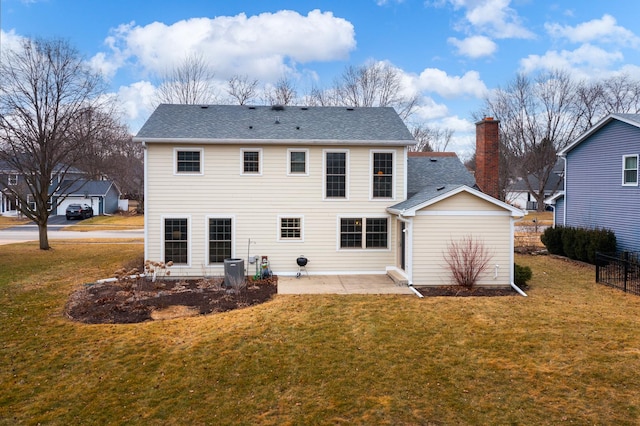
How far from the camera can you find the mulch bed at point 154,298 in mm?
10587

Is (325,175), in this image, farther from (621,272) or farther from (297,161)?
(621,272)

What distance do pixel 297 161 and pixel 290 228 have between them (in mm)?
2472

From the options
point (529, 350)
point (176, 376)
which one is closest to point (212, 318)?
point (176, 376)

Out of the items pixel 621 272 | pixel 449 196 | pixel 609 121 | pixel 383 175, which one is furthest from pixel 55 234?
pixel 609 121

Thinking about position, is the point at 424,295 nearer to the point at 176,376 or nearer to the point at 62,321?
the point at 176,376

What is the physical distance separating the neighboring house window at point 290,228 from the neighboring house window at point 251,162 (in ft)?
6.58

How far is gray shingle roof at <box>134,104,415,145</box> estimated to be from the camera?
14.9m

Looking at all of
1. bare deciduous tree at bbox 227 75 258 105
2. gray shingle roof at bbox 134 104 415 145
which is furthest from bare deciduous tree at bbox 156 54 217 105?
gray shingle roof at bbox 134 104 415 145

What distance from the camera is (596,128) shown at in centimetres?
1802

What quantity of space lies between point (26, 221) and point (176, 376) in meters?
43.1

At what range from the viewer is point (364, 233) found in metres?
15.6

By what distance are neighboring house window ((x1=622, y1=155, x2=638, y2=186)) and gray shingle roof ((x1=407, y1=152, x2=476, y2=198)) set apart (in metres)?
5.56

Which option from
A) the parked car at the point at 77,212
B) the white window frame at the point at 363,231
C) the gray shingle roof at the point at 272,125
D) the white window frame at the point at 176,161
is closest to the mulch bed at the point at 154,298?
the white window frame at the point at 363,231

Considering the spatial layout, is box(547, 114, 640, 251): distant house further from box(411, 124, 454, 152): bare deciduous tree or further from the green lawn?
box(411, 124, 454, 152): bare deciduous tree
